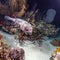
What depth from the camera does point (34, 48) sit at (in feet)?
15.0

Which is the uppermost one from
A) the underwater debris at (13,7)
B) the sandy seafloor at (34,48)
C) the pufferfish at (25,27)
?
the underwater debris at (13,7)

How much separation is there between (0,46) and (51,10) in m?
3.08

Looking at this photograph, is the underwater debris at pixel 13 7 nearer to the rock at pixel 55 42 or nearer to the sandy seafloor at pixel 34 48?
the sandy seafloor at pixel 34 48

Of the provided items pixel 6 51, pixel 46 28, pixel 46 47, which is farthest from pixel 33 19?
pixel 6 51

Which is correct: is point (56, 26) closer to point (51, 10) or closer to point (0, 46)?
point (51, 10)

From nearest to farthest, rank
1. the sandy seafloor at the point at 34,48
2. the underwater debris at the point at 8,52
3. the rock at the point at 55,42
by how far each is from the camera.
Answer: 1. the underwater debris at the point at 8,52
2. the sandy seafloor at the point at 34,48
3. the rock at the point at 55,42

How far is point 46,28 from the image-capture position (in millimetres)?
5457

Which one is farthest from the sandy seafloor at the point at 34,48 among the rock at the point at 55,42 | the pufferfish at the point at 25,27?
the pufferfish at the point at 25,27

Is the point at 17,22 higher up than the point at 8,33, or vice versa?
the point at 17,22

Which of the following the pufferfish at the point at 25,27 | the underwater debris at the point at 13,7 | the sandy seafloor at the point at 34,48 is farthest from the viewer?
the underwater debris at the point at 13,7

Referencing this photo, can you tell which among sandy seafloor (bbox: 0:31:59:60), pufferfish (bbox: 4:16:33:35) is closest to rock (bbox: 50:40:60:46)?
sandy seafloor (bbox: 0:31:59:60)

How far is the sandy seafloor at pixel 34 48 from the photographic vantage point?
4.29 meters

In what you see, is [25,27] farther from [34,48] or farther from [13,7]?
[13,7]

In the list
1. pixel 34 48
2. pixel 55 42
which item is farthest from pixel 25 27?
pixel 55 42
